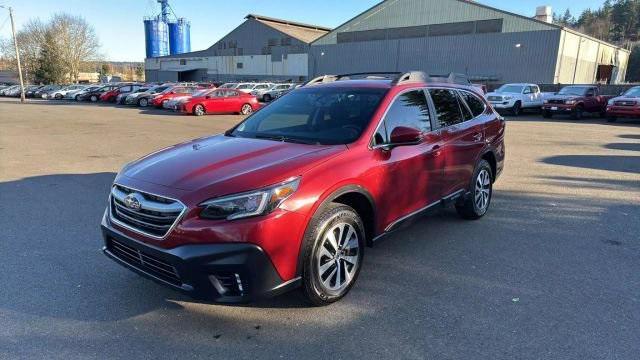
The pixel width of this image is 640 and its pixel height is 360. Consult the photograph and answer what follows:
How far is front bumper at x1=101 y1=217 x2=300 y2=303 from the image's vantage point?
2855 mm

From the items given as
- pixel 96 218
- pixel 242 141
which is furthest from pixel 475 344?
pixel 96 218

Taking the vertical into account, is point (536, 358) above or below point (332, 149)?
below

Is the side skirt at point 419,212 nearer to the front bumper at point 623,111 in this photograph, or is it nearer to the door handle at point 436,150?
the door handle at point 436,150

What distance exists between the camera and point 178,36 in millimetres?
79000

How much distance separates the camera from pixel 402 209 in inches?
165

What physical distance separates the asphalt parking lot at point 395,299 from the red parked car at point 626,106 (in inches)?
660

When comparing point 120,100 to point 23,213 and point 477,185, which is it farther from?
point 477,185

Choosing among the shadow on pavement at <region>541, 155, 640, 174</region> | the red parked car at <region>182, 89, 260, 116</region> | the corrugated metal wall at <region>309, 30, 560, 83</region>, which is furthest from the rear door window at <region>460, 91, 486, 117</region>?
the corrugated metal wall at <region>309, 30, 560, 83</region>

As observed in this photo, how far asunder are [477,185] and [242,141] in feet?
10.3

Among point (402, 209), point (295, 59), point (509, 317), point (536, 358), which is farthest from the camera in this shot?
point (295, 59)

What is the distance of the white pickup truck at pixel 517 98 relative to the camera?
81.5ft

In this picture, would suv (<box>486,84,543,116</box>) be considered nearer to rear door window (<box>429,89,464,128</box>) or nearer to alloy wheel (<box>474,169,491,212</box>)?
alloy wheel (<box>474,169,491,212</box>)

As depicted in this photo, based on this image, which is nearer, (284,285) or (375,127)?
(284,285)

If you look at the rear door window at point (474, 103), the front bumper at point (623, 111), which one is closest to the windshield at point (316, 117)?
the rear door window at point (474, 103)
